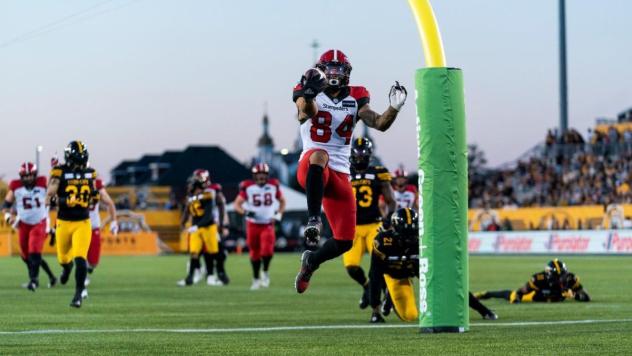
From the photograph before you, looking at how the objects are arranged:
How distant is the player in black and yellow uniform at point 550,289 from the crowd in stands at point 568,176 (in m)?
28.0

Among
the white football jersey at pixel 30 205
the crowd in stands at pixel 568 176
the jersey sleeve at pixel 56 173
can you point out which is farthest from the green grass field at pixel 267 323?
the crowd in stands at pixel 568 176

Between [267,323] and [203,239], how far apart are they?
10.3 metres

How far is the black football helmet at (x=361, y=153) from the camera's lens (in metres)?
16.9

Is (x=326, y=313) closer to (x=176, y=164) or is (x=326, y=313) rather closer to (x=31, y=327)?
(x=31, y=327)

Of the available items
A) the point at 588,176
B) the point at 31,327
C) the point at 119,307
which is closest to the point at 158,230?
the point at 588,176

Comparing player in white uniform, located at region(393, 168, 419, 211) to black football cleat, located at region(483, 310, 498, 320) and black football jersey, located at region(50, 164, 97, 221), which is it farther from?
black football cleat, located at region(483, 310, 498, 320)

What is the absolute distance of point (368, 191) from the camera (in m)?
17.4

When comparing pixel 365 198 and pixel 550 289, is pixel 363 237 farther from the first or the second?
pixel 550 289

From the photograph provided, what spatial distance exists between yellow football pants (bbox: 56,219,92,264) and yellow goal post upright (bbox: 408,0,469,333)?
6.54 metres

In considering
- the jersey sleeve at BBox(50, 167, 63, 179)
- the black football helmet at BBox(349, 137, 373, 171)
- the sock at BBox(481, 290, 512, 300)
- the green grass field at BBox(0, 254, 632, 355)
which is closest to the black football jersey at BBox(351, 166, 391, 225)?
the black football helmet at BBox(349, 137, 373, 171)

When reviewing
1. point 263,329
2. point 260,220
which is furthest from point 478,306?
point 260,220

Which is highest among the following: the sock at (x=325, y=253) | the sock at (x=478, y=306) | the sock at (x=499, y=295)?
the sock at (x=325, y=253)

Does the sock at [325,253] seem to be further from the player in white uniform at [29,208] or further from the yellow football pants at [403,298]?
the player in white uniform at [29,208]

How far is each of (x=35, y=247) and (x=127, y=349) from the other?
1248cm
